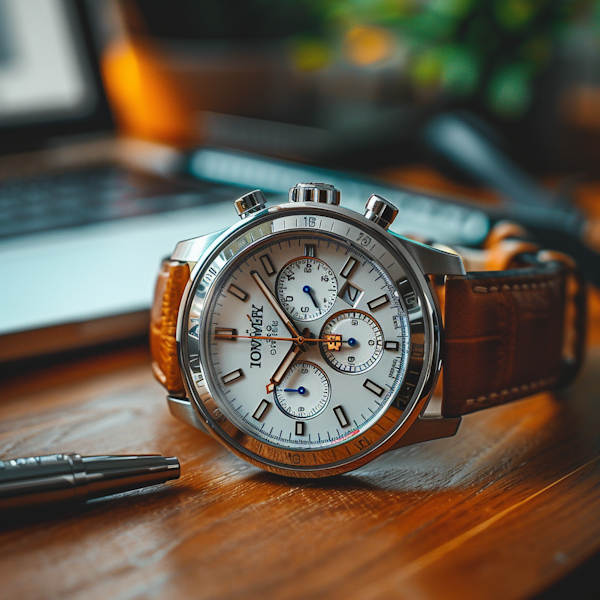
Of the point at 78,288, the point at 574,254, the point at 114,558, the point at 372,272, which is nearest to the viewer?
the point at 114,558

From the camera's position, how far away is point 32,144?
1.68m

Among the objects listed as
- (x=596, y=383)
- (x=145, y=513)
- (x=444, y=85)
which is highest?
(x=444, y=85)

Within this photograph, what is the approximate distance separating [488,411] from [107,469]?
519 millimetres

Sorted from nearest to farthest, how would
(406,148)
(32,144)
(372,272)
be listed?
(372,272) → (32,144) → (406,148)

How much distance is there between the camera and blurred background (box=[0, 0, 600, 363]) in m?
1.08

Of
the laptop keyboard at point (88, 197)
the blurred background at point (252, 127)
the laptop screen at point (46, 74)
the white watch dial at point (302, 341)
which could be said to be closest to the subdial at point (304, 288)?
the white watch dial at point (302, 341)

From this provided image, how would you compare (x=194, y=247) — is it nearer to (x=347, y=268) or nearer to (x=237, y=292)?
(x=237, y=292)

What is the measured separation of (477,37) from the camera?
200 centimetres

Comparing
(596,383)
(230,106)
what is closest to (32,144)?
(230,106)

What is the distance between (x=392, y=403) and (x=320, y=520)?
0.17 m

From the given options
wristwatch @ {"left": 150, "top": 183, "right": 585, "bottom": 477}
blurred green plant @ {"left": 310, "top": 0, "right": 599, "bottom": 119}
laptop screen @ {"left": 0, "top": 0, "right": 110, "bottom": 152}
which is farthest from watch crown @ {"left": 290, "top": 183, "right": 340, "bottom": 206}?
blurred green plant @ {"left": 310, "top": 0, "right": 599, "bottom": 119}

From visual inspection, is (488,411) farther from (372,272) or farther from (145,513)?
(145,513)

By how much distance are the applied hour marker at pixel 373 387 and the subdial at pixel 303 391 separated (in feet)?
0.15

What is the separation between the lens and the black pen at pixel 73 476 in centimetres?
57
